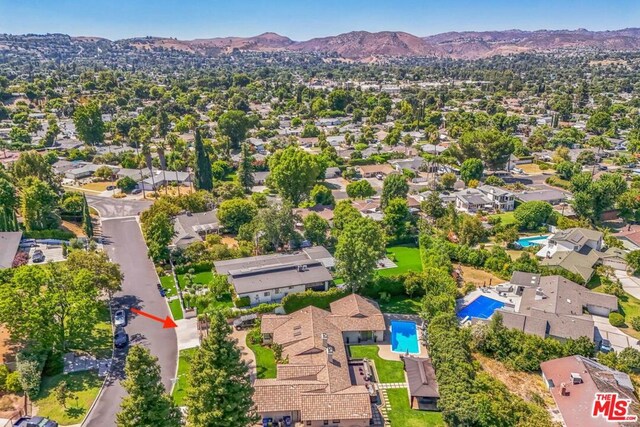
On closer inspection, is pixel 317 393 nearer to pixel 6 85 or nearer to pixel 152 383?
pixel 152 383

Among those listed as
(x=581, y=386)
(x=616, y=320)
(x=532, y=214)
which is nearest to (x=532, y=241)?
(x=532, y=214)

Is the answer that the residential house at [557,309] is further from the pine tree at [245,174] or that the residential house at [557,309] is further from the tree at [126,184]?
the tree at [126,184]

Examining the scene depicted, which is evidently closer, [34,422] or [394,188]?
[34,422]

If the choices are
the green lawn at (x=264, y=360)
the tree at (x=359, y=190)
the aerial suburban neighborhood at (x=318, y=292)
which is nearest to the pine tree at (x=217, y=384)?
the aerial suburban neighborhood at (x=318, y=292)

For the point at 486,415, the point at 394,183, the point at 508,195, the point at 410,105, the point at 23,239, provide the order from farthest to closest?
the point at 410,105
the point at 508,195
the point at 394,183
the point at 23,239
the point at 486,415

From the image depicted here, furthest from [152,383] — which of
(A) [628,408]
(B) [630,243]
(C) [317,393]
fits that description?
(B) [630,243]

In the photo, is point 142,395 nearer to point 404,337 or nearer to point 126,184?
point 404,337

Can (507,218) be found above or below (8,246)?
below
